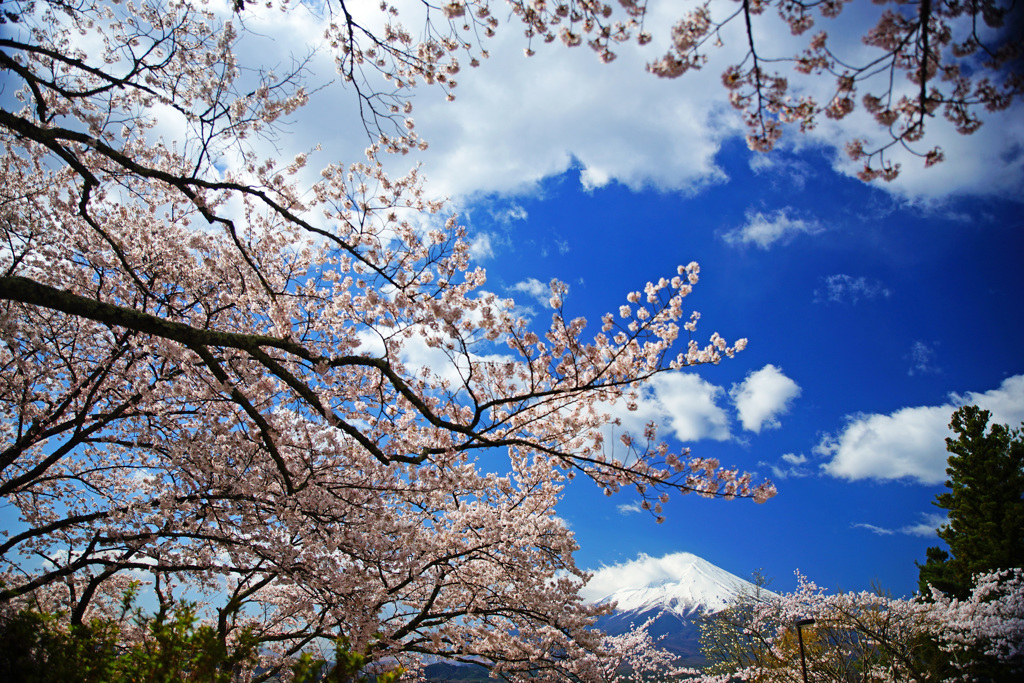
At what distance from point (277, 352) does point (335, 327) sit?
0.90m

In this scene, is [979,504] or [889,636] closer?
[889,636]

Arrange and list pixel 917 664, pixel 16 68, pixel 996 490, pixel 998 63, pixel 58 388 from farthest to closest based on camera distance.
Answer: pixel 996 490
pixel 917 664
pixel 58 388
pixel 16 68
pixel 998 63

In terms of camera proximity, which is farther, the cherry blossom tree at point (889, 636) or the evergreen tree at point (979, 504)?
the evergreen tree at point (979, 504)

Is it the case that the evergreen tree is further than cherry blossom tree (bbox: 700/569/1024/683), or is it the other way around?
the evergreen tree

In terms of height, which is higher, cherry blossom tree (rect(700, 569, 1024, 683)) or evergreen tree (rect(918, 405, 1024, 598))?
evergreen tree (rect(918, 405, 1024, 598))

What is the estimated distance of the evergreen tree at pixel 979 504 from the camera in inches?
640

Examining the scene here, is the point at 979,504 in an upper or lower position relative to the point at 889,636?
upper

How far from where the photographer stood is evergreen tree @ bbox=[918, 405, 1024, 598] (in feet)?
53.3

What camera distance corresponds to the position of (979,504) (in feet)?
56.9

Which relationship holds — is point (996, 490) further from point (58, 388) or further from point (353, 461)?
point (58, 388)

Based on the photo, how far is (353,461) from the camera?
6.41 metres

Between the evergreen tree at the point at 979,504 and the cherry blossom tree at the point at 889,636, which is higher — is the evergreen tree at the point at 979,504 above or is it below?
above

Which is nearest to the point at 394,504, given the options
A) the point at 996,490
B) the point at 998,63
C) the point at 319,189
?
the point at 319,189

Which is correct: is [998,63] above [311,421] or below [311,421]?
above
